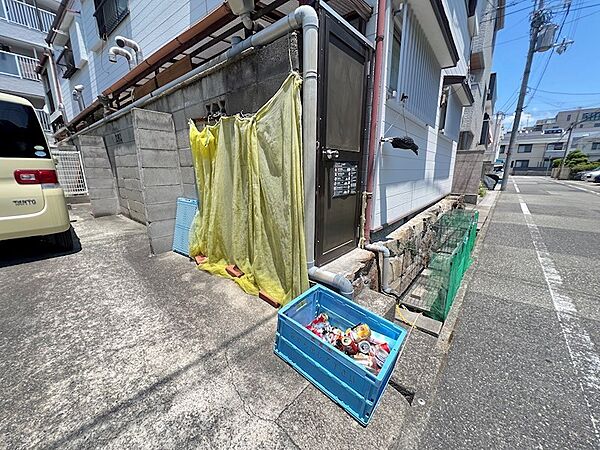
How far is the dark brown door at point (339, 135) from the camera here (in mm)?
2396

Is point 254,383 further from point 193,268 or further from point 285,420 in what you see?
point 193,268

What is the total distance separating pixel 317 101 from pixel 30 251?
527cm

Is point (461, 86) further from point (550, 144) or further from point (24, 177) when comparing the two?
point (550, 144)

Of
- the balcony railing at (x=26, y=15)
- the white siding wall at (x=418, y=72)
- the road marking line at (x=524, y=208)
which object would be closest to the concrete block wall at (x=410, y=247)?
the white siding wall at (x=418, y=72)

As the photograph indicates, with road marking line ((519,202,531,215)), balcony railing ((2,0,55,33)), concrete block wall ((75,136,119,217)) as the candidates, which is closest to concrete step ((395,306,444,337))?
concrete block wall ((75,136,119,217))

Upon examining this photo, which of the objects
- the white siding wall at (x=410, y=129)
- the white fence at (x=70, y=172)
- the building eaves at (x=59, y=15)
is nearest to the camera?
the white siding wall at (x=410, y=129)

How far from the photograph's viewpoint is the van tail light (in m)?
2.97

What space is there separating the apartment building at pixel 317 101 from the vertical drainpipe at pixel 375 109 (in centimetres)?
2

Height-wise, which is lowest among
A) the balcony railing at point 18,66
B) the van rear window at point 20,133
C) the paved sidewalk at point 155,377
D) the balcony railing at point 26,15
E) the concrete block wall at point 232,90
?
the paved sidewalk at point 155,377

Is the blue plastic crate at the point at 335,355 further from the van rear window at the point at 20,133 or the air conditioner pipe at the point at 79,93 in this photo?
the air conditioner pipe at the point at 79,93

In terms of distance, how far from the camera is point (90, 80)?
360 inches

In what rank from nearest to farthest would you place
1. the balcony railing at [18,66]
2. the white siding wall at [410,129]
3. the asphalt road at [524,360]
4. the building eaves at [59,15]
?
the asphalt road at [524,360] < the white siding wall at [410,129] < the building eaves at [59,15] < the balcony railing at [18,66]

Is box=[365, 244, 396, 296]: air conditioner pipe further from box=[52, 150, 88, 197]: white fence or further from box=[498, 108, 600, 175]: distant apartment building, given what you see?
box=[498, 108, 600, 175]: distant apartment building

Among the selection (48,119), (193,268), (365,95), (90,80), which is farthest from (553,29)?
(48,119)
